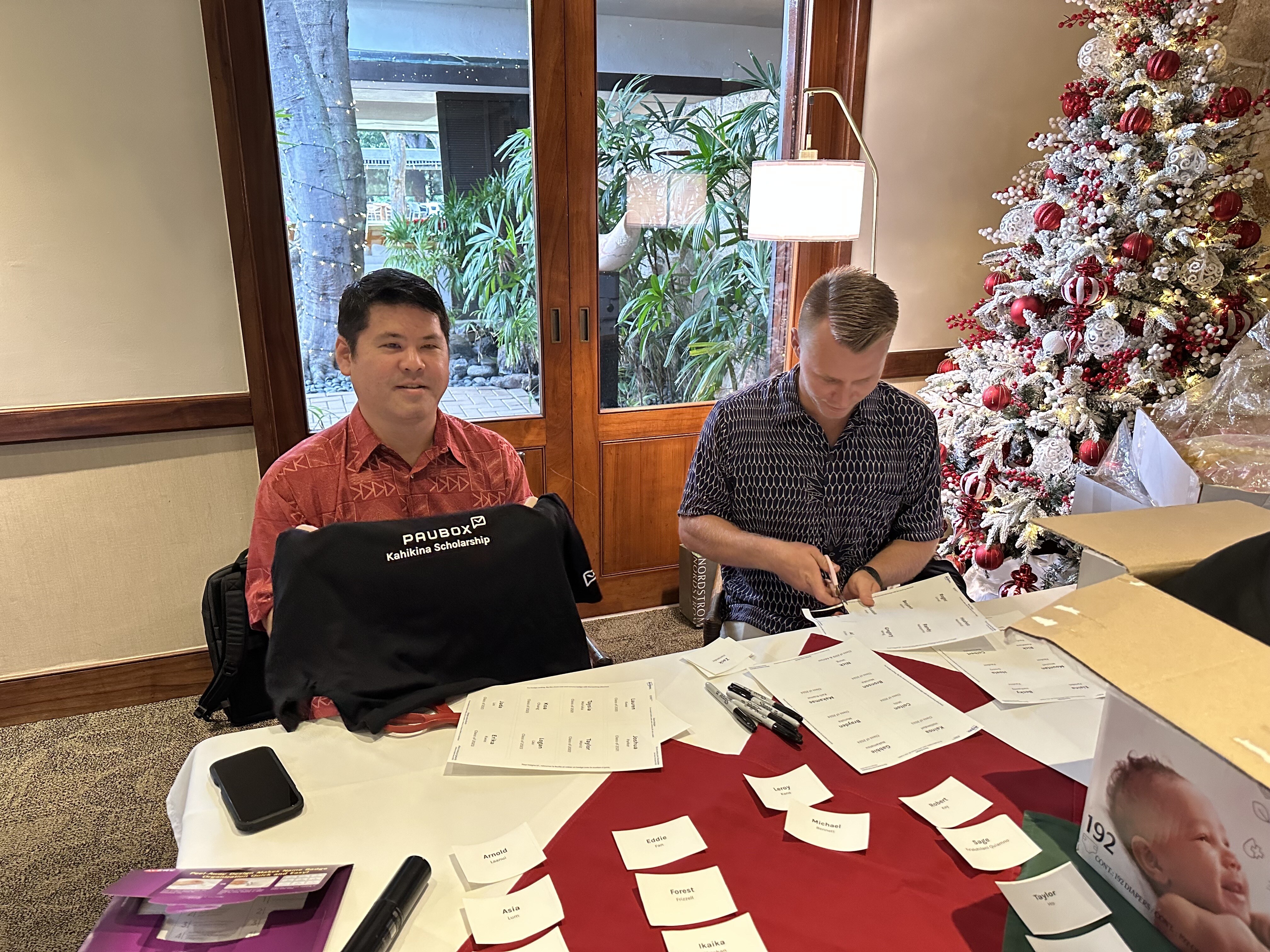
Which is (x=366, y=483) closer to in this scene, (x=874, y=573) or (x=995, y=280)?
(x=874, y=573)

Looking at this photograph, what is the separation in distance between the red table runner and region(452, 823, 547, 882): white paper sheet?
0.02 meters

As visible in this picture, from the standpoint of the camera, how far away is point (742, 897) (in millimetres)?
823

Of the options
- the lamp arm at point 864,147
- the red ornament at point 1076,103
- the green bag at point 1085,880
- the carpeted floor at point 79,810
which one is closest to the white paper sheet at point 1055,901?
the green bag at point 1085,880

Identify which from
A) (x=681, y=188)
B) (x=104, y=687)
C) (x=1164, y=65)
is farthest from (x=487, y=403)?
(x=1164, y=65)

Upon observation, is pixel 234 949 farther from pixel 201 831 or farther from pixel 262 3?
pixel 262 3

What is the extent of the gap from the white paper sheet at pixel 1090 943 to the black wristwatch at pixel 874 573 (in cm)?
81

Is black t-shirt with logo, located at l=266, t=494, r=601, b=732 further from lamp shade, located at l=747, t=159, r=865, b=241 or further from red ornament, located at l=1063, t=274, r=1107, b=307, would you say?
red ornament, located at l=1063, t=274, r=1107, b=307

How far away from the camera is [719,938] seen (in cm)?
77

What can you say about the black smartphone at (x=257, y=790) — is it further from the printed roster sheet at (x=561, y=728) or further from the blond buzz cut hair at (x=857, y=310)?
the blond buzz cut hair at (x=857, y=310)

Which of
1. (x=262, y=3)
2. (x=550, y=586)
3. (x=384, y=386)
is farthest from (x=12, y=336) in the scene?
(x=550, y=586)

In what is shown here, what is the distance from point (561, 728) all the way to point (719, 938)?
37 cm

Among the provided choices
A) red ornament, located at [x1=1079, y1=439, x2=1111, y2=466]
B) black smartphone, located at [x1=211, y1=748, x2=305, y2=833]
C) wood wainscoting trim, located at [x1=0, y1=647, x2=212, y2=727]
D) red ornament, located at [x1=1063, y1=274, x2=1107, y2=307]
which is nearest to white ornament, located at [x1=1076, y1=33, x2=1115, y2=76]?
red ornament, located at [x1=1063, y1=274, x2=1107, y2=307]

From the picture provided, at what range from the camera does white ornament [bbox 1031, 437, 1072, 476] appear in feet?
8.09

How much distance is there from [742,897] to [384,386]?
104 cm
